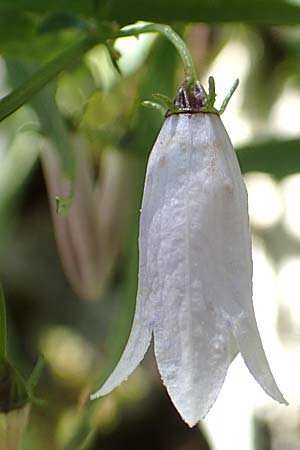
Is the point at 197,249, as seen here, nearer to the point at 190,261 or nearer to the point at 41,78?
the point at 190,261

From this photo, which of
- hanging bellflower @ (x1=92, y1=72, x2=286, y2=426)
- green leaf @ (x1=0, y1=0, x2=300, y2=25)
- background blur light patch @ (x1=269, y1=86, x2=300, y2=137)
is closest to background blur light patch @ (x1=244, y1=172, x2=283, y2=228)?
background blur light patch @ (x1=269, y1=86, x2=300, y2=137)

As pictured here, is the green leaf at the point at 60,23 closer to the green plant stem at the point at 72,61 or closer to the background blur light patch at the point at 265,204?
the green plant stem at the point at 72,61

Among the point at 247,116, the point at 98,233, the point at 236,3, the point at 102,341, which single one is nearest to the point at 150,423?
the point at 102,341

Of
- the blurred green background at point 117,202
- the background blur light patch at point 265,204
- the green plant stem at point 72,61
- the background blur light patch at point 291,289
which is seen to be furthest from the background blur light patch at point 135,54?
the green plant stem at point 72,61

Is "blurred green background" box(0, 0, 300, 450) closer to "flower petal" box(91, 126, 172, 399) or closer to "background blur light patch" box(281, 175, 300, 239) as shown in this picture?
"background blur light patch" box(281, 175, 300, 239)

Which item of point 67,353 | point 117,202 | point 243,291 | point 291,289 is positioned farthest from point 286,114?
point 243,291
